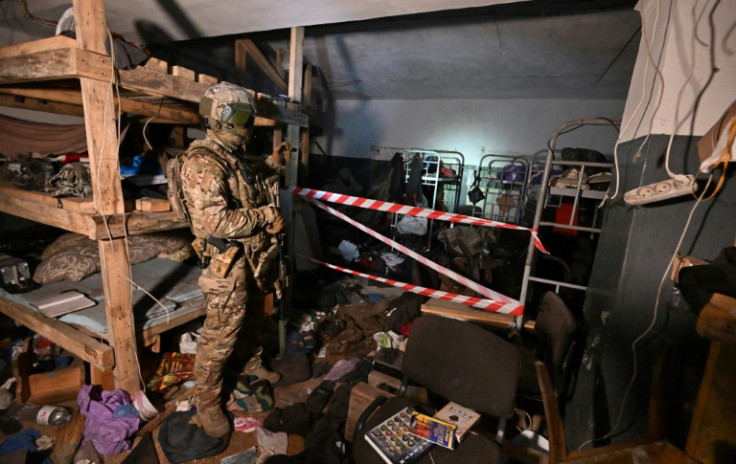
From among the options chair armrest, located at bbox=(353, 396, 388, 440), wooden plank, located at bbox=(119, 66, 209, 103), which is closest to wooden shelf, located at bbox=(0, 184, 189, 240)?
wooden plank, located at bbox=(119, 66, 209, 103)

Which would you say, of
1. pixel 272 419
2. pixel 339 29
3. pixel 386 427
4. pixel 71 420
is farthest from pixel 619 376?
pixel 339 29

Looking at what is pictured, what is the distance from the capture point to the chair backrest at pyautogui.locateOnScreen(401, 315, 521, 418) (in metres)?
1.54

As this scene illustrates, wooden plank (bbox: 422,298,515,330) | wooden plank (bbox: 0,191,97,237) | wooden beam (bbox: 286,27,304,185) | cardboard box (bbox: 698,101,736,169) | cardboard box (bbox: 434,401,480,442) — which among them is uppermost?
wooden beam (bbox: 286,27,304,185)

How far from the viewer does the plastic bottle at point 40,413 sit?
7.53 ft

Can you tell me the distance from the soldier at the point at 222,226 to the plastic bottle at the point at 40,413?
39.8 inches

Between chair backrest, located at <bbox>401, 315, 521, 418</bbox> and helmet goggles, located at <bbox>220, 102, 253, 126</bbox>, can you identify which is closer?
chair backrest, located at <bbox>401, 315, 521, 418</bbox>

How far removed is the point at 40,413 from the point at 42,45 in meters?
2.54

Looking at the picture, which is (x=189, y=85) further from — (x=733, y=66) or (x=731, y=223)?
(x=731, y=223)

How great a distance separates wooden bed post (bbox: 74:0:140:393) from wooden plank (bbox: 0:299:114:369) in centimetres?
8

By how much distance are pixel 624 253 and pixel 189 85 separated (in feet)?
9.97

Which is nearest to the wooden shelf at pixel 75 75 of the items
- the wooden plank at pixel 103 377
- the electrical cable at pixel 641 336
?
the wooden plank at pixel 103 377

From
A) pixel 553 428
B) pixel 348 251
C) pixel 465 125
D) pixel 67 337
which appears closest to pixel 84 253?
pixel 67 337

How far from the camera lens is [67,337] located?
7.54ft

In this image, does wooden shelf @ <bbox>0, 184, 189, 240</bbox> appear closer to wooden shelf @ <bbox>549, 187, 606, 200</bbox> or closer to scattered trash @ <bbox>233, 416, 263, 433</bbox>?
scattered trash @ <bbox>233, 416, 263, 433</bbox>
